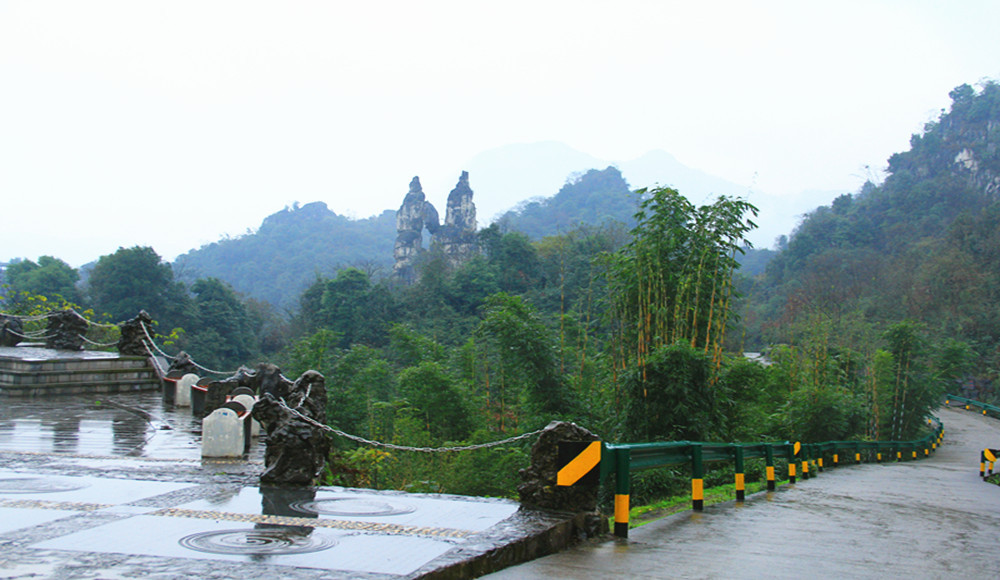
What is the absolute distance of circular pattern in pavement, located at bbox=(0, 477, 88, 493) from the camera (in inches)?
212

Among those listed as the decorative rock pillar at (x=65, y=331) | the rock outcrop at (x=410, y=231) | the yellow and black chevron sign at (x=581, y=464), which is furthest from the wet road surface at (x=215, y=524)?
the rock outcrop at (x=410, y=231)

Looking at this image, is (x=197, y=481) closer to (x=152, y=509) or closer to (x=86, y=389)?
(x=152, y=509)

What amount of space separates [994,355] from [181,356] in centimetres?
4412

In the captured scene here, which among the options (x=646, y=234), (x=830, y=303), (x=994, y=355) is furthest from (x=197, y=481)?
(x=830, y=303)

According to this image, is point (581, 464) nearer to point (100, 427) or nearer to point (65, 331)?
point (100, 427)

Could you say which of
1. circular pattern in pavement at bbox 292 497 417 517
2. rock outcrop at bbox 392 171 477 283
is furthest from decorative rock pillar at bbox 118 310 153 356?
rock outcrop at bbox 392 171 477 283

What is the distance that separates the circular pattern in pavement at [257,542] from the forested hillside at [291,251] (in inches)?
3649

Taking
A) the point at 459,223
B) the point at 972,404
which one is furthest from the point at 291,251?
the point at 972,404

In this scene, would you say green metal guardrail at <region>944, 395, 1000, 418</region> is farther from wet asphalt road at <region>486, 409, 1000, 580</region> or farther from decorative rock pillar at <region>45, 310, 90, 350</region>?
decorative rock pillar at <region>45, 310, 90, 350</region>

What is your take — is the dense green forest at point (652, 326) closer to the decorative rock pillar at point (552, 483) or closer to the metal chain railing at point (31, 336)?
the decorative rock pillar at point (552, 483)

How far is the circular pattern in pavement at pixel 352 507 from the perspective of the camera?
15.6 ft

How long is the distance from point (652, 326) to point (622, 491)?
6044 mm

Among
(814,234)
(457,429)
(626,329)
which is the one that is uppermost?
(814,234)

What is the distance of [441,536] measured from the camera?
4.07 m
